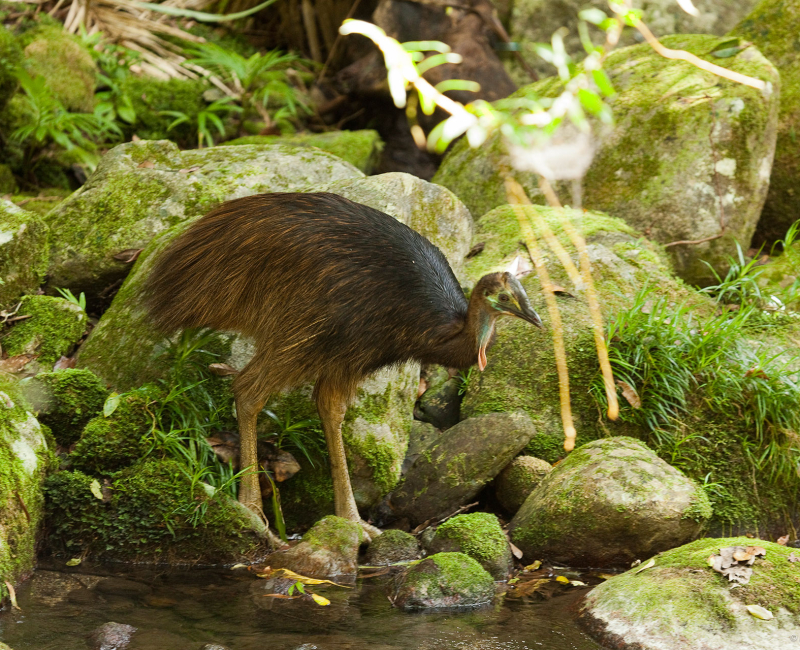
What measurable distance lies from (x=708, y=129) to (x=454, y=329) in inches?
137

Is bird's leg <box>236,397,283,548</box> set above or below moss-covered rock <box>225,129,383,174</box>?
below

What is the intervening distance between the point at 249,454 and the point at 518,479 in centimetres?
147

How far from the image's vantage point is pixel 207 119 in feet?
27.3

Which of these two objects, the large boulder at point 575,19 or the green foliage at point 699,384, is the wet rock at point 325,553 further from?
the large boulder at point 575,19

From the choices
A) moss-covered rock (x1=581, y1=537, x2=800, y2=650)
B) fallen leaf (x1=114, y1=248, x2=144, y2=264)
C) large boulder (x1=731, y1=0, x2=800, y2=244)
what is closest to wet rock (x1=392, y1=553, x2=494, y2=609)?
moss-covered rock (x1=581, y1=537, x2=800, y2=650)

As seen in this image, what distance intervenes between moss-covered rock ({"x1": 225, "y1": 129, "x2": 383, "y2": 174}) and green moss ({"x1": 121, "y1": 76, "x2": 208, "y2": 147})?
595 mm

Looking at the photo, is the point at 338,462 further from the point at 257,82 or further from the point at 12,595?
the point at 257,82

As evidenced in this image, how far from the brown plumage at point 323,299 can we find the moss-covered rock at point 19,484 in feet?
2.75

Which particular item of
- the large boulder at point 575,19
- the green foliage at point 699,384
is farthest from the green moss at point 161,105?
the green foliage at point 699,384

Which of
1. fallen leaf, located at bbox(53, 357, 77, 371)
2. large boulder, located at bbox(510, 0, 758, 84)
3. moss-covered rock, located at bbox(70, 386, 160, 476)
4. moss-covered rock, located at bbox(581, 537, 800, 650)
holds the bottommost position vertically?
moss-covered rock, located at bbox(581, 537, 800, 650)

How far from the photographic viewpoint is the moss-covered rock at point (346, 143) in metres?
7.76

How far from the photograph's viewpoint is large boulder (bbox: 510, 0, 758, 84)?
31.3 ft

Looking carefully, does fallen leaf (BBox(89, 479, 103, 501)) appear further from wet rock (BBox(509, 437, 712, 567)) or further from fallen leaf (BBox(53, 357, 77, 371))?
wet rock (BBox(509, 437, 712, 567))

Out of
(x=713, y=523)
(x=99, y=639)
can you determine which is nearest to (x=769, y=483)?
(x=713, y=523)
